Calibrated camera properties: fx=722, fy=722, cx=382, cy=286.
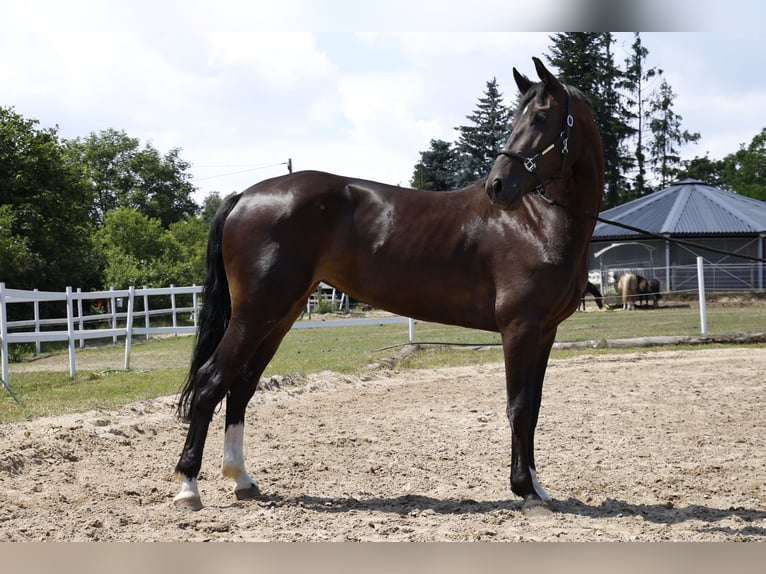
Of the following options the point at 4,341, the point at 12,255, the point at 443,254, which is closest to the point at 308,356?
the point at 4,341

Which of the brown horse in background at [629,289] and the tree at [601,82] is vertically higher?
the tree at [601,82]

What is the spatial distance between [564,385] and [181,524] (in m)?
5.98

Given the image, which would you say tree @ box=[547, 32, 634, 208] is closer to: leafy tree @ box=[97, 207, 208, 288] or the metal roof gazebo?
the metal roof gazebo

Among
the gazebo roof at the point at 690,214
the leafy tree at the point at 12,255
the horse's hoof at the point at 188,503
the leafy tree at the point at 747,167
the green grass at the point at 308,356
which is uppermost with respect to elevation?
the leafy tree at the point at 747,167

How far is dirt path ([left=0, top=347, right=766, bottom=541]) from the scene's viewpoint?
370cm

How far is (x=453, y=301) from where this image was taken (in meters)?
4.29

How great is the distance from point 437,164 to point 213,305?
3804cm

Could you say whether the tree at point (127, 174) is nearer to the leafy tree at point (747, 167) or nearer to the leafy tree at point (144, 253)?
the leafy tree at point (144, 253)

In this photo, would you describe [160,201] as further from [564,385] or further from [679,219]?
[564,385]

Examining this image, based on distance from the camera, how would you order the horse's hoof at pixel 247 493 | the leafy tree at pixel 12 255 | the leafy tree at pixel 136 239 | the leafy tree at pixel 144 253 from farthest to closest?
1. the leafy tree at pixel 136 239
2. the leafy tree at pixel 144 253
3. the leafy tree at pixel 12 255
4. the horse's hoof at pixel 247 493

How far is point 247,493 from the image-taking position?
4402mm

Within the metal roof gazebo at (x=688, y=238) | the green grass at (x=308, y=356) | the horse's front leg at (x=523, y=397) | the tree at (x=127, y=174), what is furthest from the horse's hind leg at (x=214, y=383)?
the tree at (x=127, y=174)

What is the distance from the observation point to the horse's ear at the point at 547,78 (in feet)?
12.8

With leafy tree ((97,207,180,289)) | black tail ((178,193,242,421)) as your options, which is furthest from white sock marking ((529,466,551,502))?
leafy tree ((97,207,180,289))
